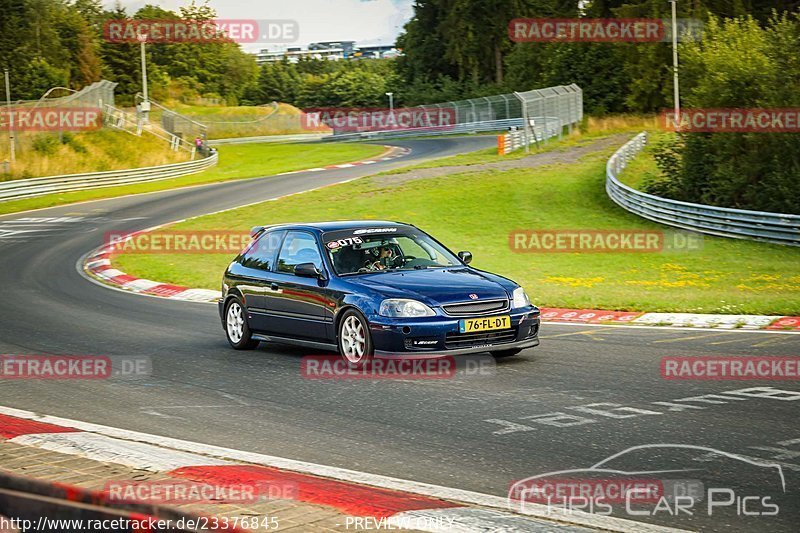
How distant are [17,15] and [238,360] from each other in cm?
10755

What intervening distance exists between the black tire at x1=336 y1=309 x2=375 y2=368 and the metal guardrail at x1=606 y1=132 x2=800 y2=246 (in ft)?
54.4

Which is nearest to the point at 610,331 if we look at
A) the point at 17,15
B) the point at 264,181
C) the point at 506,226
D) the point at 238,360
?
the point at 238,360

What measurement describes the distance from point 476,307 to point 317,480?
14.9 feet

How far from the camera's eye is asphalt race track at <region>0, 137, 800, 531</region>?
6535 millimetres

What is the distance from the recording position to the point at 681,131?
3188 cm

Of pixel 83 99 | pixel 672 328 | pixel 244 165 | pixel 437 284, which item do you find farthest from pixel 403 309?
pixel 244 165

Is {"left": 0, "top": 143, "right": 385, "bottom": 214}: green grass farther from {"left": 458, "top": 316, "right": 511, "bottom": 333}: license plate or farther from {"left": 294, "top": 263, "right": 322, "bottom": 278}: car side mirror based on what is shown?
{"left": 458, "top": 316, "right": 511, "bottom": 333}: license plate

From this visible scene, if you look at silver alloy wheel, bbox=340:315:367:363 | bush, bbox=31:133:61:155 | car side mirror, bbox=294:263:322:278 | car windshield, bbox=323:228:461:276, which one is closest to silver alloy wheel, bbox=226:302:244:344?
car side mirror, bbox=294:263:322:278

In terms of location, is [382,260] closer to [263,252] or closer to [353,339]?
[353,339]

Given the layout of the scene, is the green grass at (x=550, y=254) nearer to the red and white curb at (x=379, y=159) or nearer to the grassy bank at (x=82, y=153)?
the red and white curb at (x=379, y=159)

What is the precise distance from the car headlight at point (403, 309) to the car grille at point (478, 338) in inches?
12.7

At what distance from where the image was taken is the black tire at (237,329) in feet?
41.1

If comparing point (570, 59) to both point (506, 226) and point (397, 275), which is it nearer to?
point (506, 226)

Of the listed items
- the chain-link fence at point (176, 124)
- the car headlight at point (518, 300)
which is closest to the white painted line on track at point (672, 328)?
the car headlight at point (518, 300)
